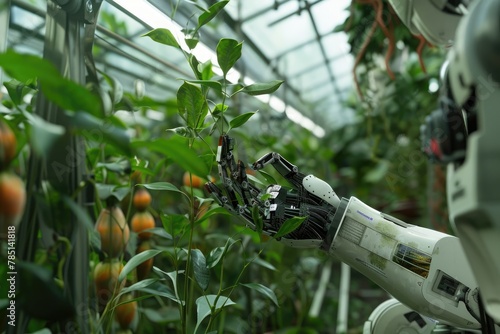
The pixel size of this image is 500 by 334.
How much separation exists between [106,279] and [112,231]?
0.11 meters

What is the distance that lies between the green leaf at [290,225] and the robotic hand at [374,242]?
55 millimetres

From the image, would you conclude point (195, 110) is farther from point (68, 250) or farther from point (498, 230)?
point (498, 230)

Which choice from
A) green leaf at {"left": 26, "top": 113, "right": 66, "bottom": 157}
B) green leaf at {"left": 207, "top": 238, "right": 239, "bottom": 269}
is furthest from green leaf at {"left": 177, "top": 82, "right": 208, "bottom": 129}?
green leaf at {"left": 26, "top": 113, "right": 66, "bottom": 157}

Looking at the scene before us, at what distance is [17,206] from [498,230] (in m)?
0.61

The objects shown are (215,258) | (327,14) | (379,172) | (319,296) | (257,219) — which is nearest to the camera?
(257,219)

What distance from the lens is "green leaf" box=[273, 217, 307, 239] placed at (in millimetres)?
986

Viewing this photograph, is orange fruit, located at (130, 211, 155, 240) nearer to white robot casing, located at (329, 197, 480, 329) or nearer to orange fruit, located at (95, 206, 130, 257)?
orange fruit, located at (95, 206, 130, 257)

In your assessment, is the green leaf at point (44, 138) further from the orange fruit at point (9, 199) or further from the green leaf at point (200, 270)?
the green leaf at point (200, 270)

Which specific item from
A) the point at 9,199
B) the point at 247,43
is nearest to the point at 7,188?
the point at 9,199

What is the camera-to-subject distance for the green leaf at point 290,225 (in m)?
0.99

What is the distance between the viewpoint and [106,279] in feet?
3.88

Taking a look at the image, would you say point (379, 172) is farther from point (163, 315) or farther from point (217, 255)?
point (217, 255)

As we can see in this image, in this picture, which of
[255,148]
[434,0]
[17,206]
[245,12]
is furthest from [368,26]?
[17,206]

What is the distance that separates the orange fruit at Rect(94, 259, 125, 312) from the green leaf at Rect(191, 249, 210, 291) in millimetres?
232
